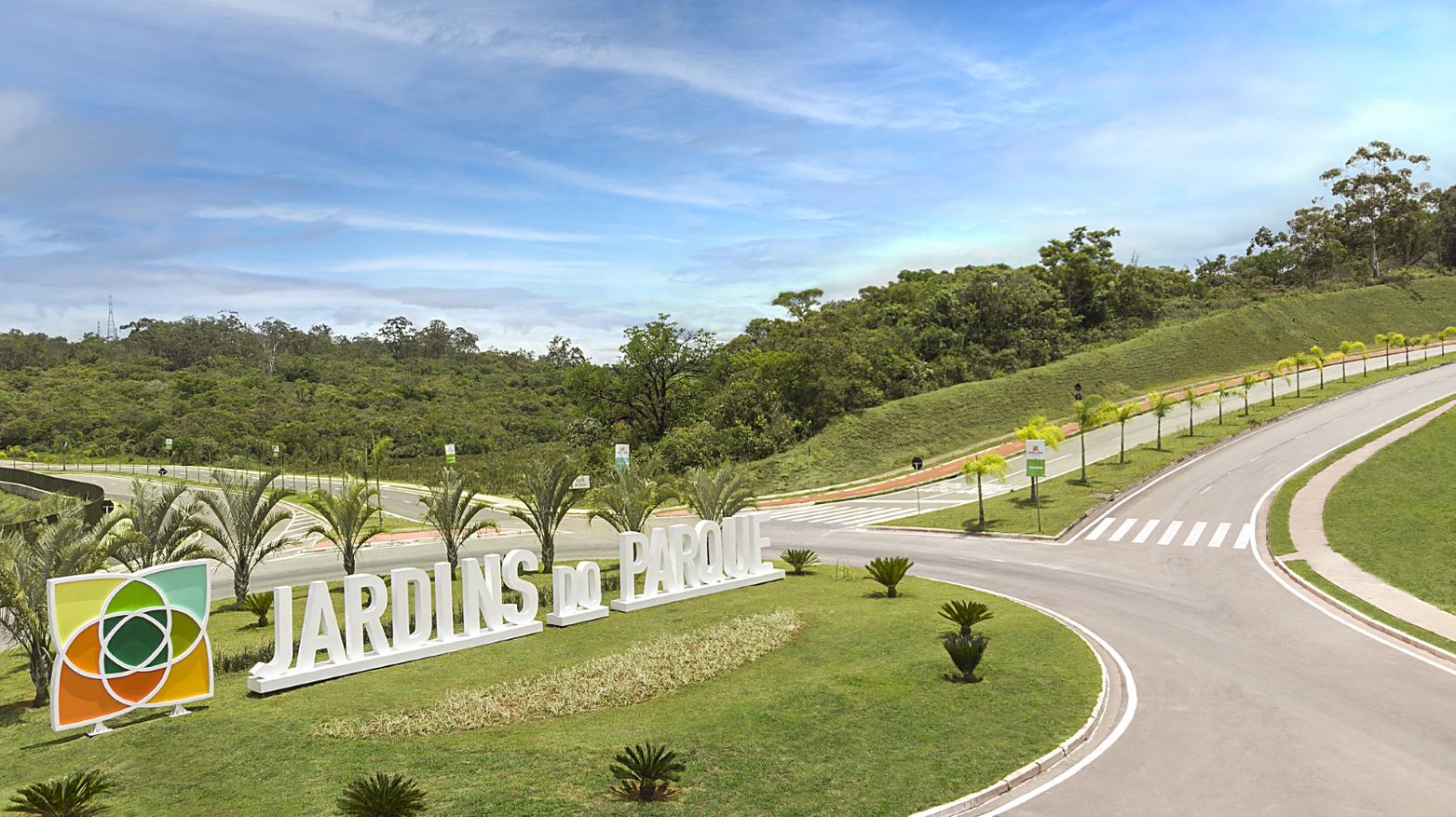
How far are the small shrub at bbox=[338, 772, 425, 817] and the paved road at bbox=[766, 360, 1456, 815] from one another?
25.7 feet

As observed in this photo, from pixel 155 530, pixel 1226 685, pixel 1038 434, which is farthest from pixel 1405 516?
pixel 155 530

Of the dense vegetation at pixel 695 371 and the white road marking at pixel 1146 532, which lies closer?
the white road marking at pixel 1146 532

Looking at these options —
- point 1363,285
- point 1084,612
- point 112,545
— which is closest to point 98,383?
point 112,545

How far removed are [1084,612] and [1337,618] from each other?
5715 millimetres

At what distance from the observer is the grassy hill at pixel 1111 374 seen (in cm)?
5956

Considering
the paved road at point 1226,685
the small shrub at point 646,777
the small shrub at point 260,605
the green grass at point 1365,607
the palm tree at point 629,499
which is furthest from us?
the palm tree at point 629,499

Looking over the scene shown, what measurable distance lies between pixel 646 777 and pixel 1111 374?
225 feet

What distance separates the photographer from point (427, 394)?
106 meters

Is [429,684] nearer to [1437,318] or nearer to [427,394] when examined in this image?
[427,394]

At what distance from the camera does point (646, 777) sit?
34.8ft

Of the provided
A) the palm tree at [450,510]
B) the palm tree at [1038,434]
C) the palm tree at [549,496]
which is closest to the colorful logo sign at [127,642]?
the palm tree at [450,510]

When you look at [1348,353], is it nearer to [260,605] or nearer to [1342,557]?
[1342,557]

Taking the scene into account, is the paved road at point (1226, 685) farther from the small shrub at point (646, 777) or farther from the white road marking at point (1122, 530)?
the small shrub at point (646, 777)

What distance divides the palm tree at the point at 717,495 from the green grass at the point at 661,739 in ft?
37.3
